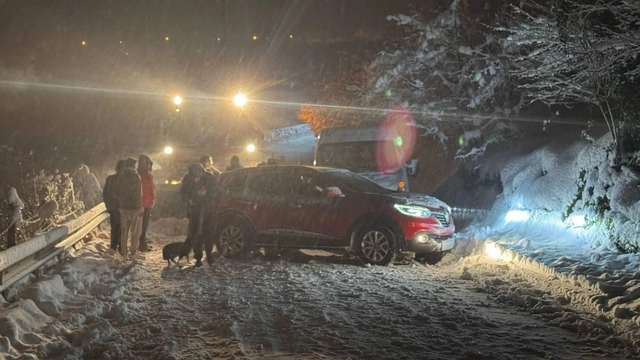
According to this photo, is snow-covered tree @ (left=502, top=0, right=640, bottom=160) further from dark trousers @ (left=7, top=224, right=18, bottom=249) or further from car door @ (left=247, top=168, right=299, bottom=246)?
dark trousers @ (left=7, top=224, right=18, bottom=249)

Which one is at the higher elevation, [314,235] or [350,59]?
[350,59]

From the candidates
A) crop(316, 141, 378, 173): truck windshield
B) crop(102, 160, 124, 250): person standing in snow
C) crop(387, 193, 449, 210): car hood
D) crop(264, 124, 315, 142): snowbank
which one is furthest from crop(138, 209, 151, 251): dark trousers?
crop(264, 124, 315, 142): snowbank

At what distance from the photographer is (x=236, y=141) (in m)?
45.6

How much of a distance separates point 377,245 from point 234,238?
2.85m

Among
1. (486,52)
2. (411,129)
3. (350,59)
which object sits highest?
(350,59)

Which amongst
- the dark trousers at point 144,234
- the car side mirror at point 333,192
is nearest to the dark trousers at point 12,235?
the dark trousers at point 144,234

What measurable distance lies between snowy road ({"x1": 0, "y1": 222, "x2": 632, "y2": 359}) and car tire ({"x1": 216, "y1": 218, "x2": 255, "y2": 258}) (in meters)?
1.37

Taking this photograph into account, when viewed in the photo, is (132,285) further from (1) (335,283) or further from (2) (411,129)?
(2) (411,129)

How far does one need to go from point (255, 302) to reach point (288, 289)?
88 cm

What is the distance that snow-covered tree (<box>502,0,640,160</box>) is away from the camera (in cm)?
766

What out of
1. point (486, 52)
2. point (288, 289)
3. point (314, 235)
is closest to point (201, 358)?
point (288, 289)

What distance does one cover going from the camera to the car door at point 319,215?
954 centimetres

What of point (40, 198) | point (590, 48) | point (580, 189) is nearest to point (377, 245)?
point (580, 189)

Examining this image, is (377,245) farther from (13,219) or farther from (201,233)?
(13,219)
